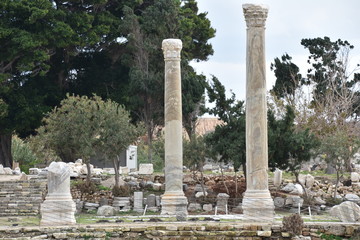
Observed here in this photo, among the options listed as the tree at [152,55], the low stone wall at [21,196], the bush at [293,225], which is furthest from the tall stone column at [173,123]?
the tree at [152,55]

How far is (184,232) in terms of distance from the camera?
22469mm

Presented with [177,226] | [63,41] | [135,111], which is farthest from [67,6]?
[177,226]

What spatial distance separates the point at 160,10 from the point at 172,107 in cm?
2097

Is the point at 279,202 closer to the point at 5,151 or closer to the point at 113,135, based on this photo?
the point at 113,135

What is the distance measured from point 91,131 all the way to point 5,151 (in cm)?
1194

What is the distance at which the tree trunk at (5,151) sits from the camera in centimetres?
4991

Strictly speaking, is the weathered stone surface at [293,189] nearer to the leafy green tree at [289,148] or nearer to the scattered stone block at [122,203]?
the leafy green tree at [289,148]

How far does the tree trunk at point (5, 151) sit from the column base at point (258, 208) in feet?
89.9

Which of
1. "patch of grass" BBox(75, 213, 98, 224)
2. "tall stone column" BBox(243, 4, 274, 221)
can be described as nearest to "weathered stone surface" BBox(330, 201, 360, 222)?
"tall stone column" BBox(243, 4, 274, 221)

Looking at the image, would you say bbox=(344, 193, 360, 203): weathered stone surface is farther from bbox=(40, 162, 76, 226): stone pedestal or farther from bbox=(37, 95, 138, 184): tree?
bbox=(40, 162, 76, 226): stone pedestal

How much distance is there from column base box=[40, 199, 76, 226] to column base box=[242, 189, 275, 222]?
5.08 m

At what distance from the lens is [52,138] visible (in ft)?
132

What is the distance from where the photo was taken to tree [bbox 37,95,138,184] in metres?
39.6

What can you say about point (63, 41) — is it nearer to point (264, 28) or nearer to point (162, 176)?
point (162, 176)
